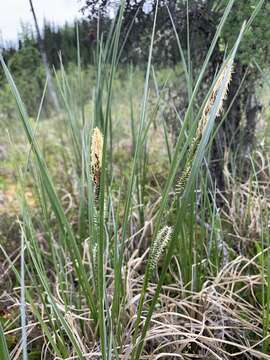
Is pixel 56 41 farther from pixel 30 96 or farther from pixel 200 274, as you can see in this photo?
pixel 200 274

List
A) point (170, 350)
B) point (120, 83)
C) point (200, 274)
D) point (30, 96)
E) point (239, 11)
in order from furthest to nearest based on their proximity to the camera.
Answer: point (120, 83)
point (30, 96)
point (239, 11)
point (200, 274)
point (170, 350)

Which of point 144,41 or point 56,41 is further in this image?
point 56,41

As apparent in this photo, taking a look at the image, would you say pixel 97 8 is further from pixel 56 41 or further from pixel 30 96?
pixel 30 96

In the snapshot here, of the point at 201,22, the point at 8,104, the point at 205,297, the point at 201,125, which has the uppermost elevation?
the point at 201,22

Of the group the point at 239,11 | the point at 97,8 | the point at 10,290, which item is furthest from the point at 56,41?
the point at 10,290

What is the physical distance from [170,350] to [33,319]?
1.17 feet

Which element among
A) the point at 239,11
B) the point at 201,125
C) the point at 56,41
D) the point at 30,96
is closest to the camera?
the point at 201,125

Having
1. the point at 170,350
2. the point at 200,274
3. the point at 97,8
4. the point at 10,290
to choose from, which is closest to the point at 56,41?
the point at 97,8

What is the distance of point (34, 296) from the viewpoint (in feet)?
3.66

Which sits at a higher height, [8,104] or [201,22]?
[201,22]

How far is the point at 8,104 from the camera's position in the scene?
209cm

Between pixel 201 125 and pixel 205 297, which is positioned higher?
pixel 201 125

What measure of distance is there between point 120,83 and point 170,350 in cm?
267

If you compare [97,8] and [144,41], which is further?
[144,41]
